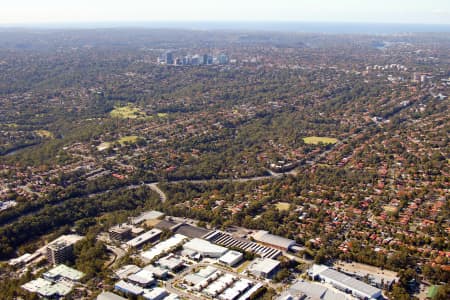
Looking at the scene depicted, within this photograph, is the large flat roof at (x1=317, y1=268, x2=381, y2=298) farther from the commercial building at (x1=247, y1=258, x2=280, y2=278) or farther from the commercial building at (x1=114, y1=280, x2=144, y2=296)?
the commercial building at (x1=114, y1=280, x2=144, y2=296)

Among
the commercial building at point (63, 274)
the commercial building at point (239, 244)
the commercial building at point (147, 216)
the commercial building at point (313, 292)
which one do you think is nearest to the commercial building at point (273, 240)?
the commercial building at point (239, 244)

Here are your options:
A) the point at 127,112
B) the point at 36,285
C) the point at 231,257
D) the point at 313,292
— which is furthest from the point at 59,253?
the point at 127,112

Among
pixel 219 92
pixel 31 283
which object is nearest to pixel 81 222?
pixel 31 283

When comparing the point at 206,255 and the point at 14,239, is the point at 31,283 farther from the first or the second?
the point at 206,255

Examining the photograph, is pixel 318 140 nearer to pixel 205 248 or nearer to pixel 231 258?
pixel 205 248

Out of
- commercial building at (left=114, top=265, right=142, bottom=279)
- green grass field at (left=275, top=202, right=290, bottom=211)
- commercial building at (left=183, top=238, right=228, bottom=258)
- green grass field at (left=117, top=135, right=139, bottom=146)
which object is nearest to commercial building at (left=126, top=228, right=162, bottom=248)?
commercial building at (left=183, top=238, right=228, bottom=258)
